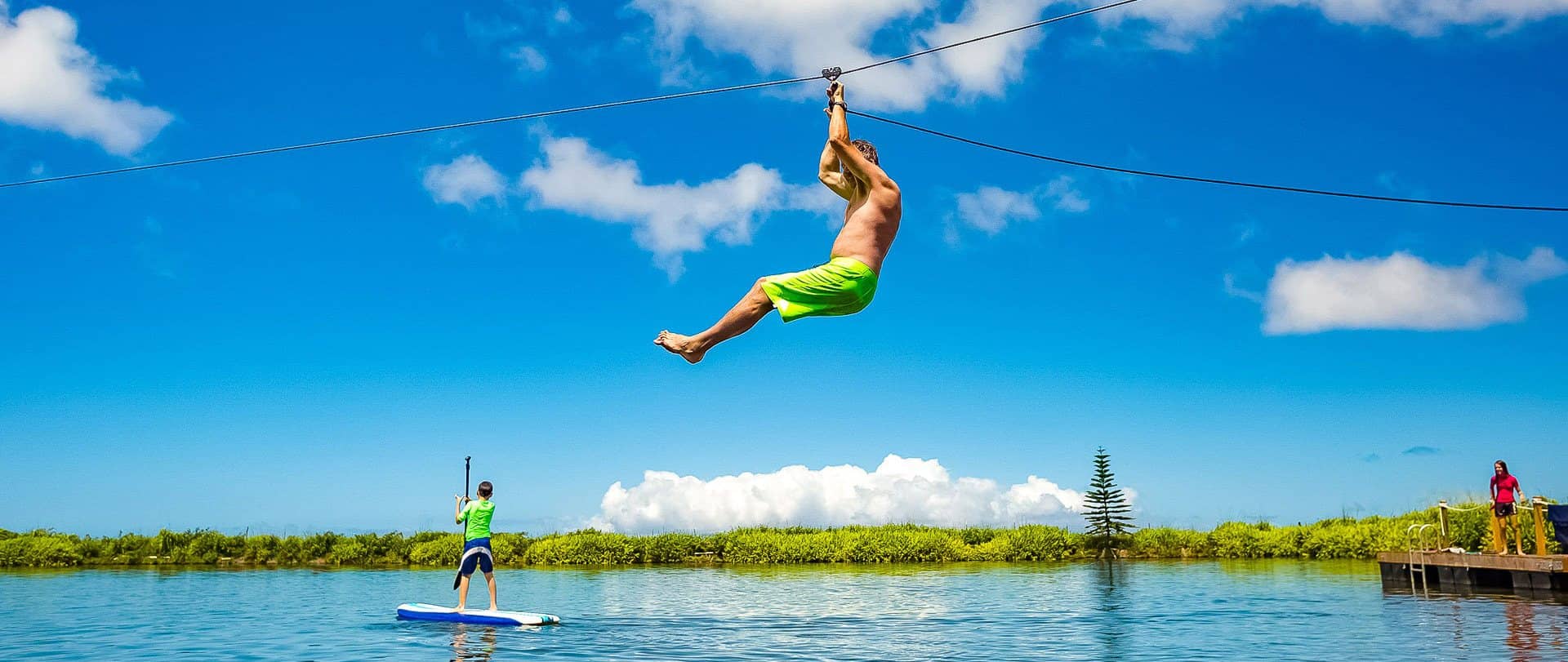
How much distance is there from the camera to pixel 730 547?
3784cm

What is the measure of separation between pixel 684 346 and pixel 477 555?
10.9 meters

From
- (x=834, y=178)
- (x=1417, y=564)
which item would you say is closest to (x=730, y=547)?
(x=1417, y=564)

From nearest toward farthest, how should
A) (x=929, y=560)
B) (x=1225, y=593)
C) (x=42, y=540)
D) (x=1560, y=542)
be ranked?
(x=1560, y=542), (x=1225, y=593), (x=42, y=540), (x=929, y=560)

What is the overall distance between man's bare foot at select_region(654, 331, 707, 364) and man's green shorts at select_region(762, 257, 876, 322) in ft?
1.89

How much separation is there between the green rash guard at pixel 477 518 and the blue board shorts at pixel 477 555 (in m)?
0.09

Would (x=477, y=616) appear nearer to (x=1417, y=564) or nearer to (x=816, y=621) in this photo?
(x=816, y=621)

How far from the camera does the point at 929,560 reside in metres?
37.8

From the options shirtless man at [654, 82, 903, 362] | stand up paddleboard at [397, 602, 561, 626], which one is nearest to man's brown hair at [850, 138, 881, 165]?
shirtless man at [654, 82, 903, 362]

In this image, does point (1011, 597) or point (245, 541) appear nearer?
point (1011, 597)

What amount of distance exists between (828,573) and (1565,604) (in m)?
17.5

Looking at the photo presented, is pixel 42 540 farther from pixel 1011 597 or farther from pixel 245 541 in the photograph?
pixel 1011 597

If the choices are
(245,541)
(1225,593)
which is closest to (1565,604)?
(1225,593)

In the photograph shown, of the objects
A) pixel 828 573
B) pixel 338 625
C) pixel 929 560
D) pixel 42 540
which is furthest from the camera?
pixel 929 560

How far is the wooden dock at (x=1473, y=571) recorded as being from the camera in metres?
19.5
